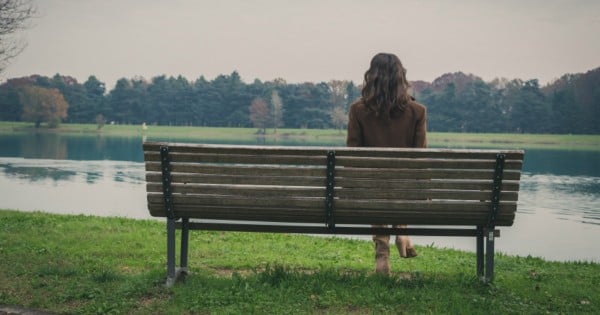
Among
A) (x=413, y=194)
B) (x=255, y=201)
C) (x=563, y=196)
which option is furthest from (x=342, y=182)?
(x=563, y=196)

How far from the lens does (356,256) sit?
8.48 metres

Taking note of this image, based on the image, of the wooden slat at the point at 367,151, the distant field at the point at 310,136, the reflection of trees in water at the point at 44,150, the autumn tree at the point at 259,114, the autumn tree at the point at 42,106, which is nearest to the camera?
the wooden slat at the point at 367,151

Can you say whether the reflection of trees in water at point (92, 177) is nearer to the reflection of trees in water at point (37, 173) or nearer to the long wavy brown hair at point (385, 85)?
the reflection of trees in water at point (37, 173)

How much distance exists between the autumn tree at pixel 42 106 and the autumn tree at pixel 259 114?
36845 millimetres

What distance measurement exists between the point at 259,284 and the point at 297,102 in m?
124

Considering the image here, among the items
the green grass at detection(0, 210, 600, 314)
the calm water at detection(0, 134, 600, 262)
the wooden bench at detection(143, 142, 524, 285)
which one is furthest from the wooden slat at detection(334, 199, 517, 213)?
the calm water at detection(0, 134, 600, 262)

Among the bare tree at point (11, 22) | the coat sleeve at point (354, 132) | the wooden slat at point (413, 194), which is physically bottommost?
the wooden slat at point (413, 194)

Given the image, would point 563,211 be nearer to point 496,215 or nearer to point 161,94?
point 496,215

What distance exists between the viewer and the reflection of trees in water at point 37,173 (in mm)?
28666

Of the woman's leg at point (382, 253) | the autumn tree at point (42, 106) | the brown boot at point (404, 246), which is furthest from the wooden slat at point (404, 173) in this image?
the autumn tree at point (42, 106)

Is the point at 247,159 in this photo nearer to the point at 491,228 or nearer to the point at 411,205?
the point at 411,205

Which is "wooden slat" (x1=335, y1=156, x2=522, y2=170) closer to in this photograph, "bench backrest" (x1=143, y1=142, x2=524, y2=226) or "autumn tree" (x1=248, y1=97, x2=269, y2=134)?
"bench backrest" (x1=143, y1=142, x2=524, y2=226)

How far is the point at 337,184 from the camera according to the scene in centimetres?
539

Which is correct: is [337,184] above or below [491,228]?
above
